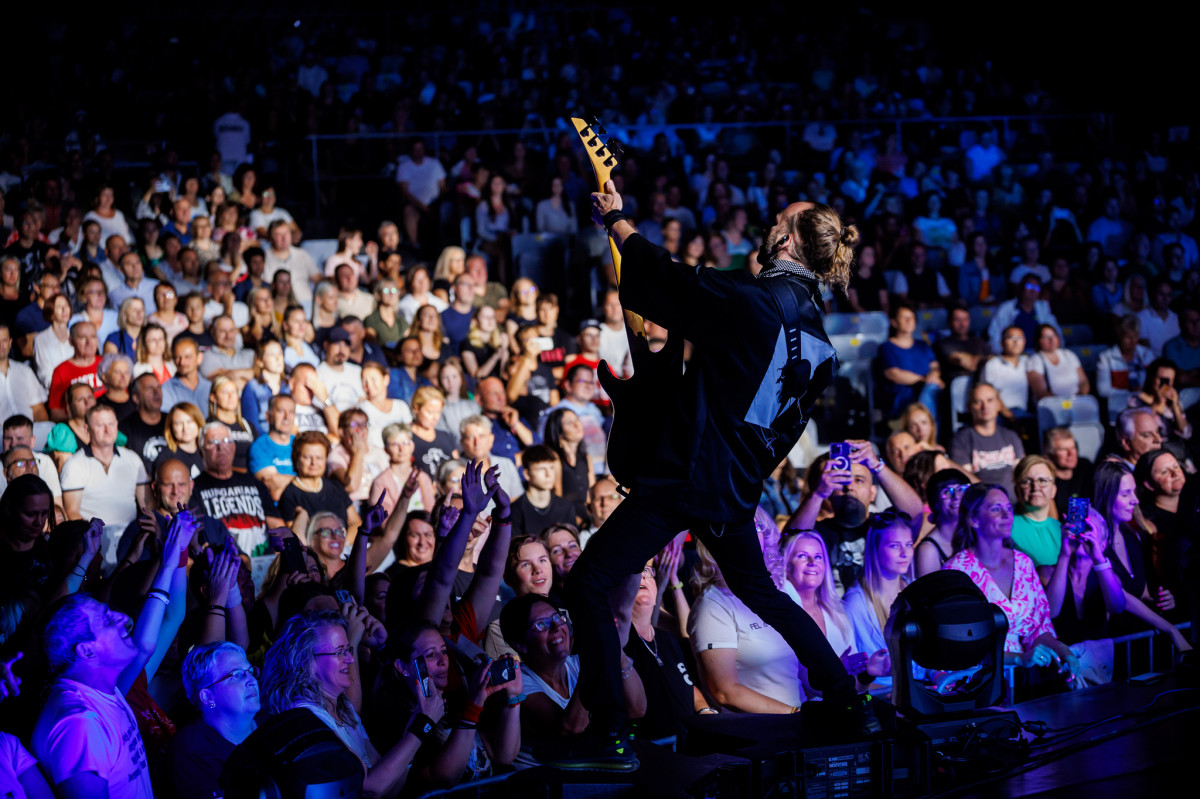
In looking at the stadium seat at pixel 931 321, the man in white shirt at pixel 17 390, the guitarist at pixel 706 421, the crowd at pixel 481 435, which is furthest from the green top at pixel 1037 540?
the man in white shirt at pixel 17 390

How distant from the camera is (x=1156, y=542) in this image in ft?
19.4

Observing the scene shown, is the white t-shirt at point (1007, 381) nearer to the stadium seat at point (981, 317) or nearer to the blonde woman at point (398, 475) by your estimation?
the stadium seat at point (981, 317)

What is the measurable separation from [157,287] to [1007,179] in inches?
306

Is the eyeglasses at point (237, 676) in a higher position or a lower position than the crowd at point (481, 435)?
lower

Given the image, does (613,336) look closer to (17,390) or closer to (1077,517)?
(17,390)

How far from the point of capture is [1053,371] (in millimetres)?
8383

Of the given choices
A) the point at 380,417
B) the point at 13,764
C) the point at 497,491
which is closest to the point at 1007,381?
the point at 380,417

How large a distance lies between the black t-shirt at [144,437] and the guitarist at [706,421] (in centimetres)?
394

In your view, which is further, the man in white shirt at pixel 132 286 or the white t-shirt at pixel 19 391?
Answer: the man in white shirt at pixel 132 286

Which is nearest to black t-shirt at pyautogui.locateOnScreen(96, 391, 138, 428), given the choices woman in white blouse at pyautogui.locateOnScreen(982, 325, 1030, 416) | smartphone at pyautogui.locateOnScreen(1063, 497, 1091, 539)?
smartphone at pyautogui.locateOnScreen(1063, 497, 1091, 539)

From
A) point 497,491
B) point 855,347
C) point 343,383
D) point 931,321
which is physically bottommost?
point 497,491

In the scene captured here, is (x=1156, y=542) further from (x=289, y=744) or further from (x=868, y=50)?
(x=868, y=50)

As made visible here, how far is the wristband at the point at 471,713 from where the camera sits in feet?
10.5

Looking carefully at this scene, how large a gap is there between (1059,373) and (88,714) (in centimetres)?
692
